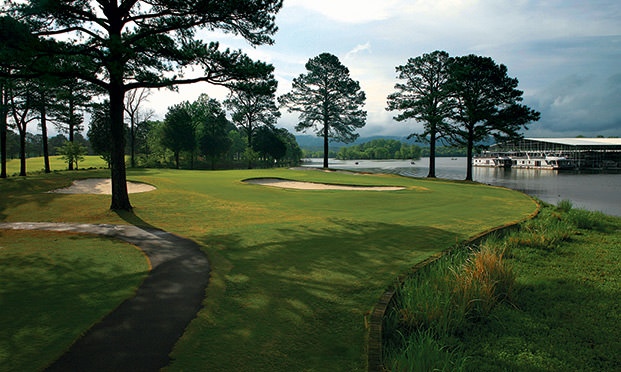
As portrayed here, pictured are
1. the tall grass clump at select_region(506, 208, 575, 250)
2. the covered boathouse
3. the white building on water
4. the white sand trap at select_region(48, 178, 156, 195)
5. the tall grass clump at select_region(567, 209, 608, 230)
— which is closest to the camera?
the tall grass clump at select_region(506, 208, 575, 250)

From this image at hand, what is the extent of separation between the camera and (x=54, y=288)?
5805 millimetres

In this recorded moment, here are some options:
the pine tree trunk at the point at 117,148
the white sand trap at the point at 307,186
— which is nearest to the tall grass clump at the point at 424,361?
the pine tree trunk at the point at 117,148

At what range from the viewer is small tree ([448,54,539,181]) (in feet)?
120

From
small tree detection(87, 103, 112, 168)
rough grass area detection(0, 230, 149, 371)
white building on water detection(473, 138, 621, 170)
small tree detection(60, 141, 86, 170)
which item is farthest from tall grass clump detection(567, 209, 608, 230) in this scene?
white building on water detection(473, 138, 621, 170)

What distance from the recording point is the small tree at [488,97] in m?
36.7

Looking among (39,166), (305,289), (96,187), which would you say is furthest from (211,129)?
(305,289)

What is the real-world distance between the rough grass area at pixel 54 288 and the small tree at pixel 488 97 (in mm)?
37881

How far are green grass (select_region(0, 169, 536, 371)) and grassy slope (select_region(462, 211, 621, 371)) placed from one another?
1829 mm

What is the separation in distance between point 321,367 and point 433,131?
135ft

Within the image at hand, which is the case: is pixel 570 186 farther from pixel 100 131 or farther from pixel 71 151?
pixel 100 131

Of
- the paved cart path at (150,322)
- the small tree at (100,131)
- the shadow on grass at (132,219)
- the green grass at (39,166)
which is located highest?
the small tree at (100,131)

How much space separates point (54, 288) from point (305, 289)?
15.4ft

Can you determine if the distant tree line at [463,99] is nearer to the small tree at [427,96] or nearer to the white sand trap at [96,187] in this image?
the small tree at [427,96]

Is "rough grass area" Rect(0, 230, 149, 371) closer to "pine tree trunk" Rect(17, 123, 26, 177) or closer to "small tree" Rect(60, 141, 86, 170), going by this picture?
"pine tree trunk" Rect(17, 123, 26, 177)
